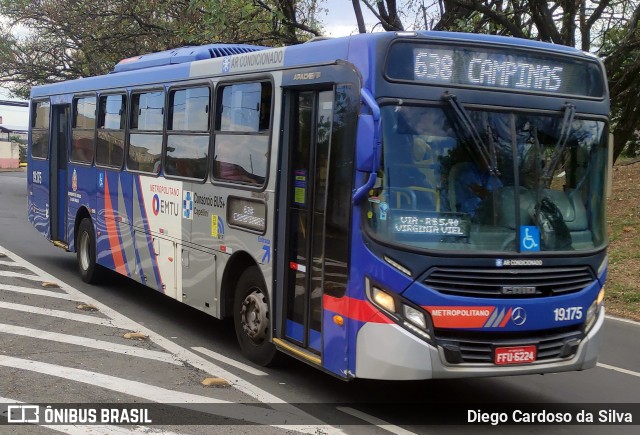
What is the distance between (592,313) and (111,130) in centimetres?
751

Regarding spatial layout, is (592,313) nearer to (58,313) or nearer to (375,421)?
(375,421)

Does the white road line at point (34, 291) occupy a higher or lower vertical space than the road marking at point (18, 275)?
higher

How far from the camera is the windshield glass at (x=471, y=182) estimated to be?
6.26 metres

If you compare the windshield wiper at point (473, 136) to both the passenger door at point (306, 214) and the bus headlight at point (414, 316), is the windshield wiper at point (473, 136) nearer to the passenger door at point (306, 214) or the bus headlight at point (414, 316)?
the passenger door at point (306, 214)

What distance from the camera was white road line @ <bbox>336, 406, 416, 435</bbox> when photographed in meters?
6.34

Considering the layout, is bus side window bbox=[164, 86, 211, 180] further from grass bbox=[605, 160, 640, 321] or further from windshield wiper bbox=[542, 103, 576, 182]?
grass bbox=[605, 160, 640, 321]

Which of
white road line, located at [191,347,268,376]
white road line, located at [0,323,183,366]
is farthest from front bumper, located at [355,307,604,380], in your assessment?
white road line, located at [0,323,183,366]

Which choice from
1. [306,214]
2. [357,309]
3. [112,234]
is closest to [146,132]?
[112,234]

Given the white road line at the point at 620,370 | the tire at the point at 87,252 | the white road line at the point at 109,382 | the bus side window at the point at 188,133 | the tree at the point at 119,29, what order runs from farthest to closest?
1. the tree at the point at 119,29
2. the tire at the point at 87,252
3. the bus side window at the point at 188,133
4. the white road line at the point at 620,370
5. the white road line at the point at 109,382

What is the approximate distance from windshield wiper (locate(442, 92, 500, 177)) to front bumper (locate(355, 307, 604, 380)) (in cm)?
141

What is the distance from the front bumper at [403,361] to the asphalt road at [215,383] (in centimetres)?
49

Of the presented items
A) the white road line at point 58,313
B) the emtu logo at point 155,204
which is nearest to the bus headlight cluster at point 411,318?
the white road line at point 58,313

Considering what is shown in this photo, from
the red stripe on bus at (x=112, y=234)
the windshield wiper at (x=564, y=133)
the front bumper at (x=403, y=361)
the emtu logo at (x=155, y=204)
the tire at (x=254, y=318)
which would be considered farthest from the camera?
the red stripe on bus at (x=112, y=234)

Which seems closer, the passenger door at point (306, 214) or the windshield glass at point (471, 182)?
the windshield glass at point (471, 182)
